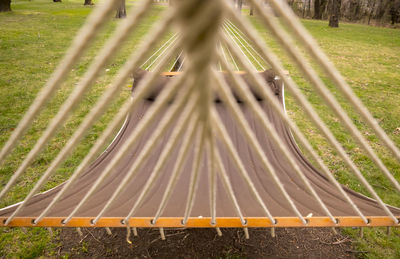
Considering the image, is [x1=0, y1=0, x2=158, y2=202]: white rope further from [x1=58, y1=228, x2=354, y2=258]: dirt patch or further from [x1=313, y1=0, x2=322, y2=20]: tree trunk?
[x1=313, y1=0, x2=322, y2=20]: tree trunk

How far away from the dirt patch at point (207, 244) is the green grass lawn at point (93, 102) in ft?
0.44

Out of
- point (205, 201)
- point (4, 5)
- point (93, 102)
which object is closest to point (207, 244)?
point (205, 201)

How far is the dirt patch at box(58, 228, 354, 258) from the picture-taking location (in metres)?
1.49

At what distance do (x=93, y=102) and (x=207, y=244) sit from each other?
98.5 inches

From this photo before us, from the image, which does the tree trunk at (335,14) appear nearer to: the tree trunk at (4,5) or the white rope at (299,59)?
the white rope at (299,59)

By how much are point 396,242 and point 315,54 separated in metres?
1.65

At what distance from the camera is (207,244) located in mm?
1531

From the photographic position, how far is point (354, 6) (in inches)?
446

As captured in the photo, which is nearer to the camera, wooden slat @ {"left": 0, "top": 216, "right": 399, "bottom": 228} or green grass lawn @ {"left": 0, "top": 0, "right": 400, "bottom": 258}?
wooden slat @ {"left": 0, "top": 216, "right": 399, "bottom": 228}

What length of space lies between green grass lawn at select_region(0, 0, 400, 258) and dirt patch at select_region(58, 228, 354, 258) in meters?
0.13

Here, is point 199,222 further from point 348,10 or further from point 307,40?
point 348,10

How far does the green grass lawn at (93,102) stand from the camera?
1.61 m

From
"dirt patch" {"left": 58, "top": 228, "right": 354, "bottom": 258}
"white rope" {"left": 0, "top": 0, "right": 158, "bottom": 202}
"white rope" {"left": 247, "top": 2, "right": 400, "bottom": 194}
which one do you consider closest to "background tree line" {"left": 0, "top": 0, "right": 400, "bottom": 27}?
"dirt patch" {"left": 58, "top": 228, "right": 354, "bottom": 258}

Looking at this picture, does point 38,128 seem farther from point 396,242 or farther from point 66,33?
point 66,33
